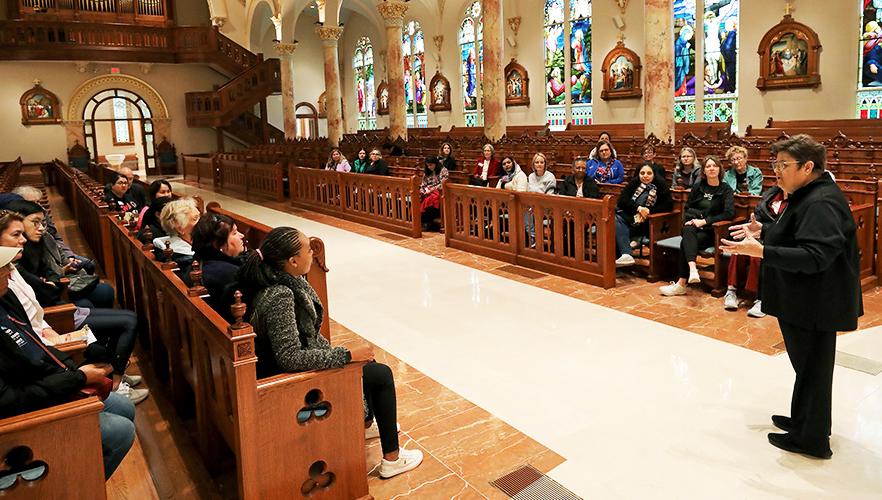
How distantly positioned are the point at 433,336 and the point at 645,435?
2.10m

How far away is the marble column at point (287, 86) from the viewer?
23.9m

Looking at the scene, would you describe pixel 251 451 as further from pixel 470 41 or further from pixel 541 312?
pixel 470 41

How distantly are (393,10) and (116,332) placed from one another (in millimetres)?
14855

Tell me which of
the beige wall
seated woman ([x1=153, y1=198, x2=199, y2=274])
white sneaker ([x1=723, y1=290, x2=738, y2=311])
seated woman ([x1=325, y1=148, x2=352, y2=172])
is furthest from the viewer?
the beige wall

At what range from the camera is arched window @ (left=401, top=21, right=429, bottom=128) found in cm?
2702

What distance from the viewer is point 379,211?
1045 centimetres

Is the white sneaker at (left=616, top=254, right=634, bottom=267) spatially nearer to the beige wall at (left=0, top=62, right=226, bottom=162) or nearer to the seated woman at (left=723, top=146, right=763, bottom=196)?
the seated woman at (left=723, top=146, right=763, bottom=196)

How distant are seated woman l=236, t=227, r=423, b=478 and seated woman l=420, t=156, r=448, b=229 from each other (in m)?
7.03

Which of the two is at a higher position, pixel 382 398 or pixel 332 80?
pixel 332 80

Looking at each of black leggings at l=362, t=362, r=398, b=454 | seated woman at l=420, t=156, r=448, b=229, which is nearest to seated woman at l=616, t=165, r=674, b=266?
seated woman at l=420, t=156, r=448, b=229

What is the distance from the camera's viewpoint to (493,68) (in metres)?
13.9

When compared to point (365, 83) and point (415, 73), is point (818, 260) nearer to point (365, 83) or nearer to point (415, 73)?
point (415, 73)

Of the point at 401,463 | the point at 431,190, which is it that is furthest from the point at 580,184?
the point at 401,463

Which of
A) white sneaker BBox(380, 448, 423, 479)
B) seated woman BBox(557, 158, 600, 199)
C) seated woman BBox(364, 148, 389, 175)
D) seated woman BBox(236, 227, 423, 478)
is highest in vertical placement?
seated woman BBox(364, 148, 389, 175)
